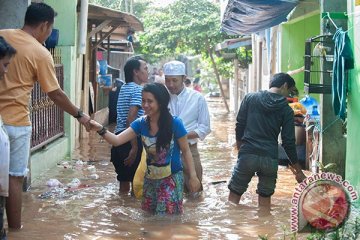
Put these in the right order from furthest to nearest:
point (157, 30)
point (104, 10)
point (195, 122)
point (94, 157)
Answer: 1. point (157, 30)
2. point (104, 10)
3. point (94, 157)
4. point (195, 122)

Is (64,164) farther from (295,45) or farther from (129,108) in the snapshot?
(295,45)

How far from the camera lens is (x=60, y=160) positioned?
1048 centimetres

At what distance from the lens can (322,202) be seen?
4.13 m

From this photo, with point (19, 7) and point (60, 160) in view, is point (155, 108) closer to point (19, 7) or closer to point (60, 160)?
point (19, 7)

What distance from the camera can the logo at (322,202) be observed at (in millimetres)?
4102

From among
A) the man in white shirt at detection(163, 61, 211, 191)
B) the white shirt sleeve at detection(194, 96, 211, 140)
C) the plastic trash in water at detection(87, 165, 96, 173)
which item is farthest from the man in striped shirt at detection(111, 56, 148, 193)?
the plastic trash in water at detection(87, 165, 96, 173)

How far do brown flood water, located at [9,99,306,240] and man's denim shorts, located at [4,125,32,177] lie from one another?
609 mm

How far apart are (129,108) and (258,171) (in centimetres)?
163

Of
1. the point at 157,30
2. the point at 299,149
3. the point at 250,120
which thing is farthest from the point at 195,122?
the point at 157,30

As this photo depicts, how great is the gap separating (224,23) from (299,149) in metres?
6.12

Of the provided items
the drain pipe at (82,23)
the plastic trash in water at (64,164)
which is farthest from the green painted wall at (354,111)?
the drain pipe at (82,23)

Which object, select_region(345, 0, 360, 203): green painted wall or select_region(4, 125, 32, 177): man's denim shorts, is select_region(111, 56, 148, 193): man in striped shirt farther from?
select_region(345, 0, 360, 203): green painted wall

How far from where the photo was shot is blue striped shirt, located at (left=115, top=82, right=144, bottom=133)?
7.04 metres

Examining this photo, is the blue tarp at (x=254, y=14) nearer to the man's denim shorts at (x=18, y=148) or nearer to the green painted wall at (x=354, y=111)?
the green painted wall at (x=354, y=111)
